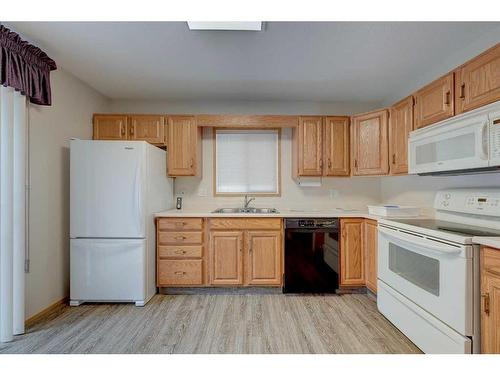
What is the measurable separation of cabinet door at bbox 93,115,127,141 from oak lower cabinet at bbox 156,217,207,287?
1.20 metres

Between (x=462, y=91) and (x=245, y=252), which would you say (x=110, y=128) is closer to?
(x=245, y=252)

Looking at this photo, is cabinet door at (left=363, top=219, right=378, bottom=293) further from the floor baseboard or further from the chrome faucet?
the floor baseboard

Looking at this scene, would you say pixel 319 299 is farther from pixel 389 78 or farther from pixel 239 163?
pixel 389 78

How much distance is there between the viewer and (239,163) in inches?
144

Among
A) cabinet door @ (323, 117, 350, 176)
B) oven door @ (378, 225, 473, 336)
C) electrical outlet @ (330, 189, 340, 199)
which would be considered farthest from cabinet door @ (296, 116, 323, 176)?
oven door @ (378, 225, 473, 336)

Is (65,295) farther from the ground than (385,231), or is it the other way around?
(385,231)

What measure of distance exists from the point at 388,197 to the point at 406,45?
6.30 feet

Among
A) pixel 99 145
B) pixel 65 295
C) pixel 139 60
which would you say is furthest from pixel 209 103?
pixel 65 295

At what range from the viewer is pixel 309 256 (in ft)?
9.72

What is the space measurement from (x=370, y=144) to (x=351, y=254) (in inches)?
49.9

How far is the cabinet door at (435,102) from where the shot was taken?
2.05 meters

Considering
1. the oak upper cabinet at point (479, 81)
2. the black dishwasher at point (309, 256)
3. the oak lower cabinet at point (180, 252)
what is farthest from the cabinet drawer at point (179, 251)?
the oak upper cabinet at point (479, 81)

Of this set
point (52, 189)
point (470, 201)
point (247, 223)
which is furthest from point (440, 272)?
point (52, 189)

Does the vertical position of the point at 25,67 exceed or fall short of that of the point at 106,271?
it exceeds it
